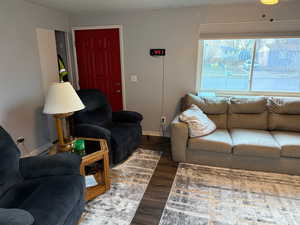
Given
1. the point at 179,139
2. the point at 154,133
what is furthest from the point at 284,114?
the point at 154,133

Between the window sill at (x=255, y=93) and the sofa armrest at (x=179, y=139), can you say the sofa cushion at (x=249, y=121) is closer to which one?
the window sill at (x=255, y=93)

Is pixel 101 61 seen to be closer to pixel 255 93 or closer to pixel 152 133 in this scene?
pixel 152 133

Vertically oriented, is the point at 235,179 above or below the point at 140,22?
below

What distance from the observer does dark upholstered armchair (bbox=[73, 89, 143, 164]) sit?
9.06 ft

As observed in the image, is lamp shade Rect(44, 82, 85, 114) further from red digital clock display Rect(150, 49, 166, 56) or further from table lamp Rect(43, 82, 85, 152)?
red digital clock display Rect(150, 49, 166, 56)

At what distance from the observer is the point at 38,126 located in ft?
10.9

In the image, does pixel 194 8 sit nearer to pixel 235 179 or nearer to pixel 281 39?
pixel 281 39

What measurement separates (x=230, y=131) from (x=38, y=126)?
114 inches

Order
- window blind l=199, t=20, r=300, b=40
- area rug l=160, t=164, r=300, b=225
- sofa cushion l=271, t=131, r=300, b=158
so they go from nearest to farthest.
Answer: area rug l=160, t=164, r=300, b=225 < sofa cushion l=271, t=131, r=300, b=158 < window blind l=199, t=20, r=300, b=40

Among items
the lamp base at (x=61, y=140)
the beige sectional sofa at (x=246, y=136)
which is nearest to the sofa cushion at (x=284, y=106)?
the beige sectional sofa at (x=246, y=136)

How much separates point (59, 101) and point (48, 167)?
0.67 meters

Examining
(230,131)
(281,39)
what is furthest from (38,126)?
(281,39)

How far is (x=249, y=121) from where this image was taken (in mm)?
3219

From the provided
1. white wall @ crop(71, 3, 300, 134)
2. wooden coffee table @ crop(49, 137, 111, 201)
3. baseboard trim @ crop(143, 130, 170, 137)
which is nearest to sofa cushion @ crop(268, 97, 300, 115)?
white wall @ crop(71, 3, 300, 134)
